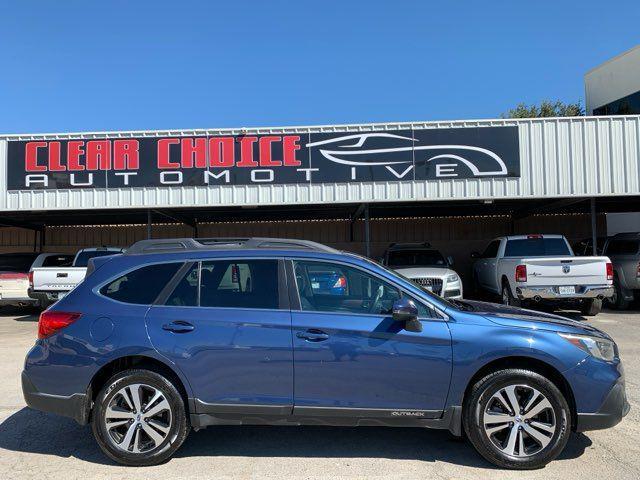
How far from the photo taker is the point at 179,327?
3.85 metres

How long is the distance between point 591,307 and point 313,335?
31.3 feet

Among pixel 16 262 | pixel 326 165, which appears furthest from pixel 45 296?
pixel 326 165

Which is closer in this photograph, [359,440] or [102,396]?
[102,396]

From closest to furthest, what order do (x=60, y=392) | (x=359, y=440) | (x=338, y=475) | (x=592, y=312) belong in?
(x=338, y=475) < (x=60, y=392) < (x=359, y=440) < (x=592, y=312)

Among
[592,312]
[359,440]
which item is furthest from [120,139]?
[592,312]

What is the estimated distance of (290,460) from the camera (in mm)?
3914

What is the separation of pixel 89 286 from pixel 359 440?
2.61 m

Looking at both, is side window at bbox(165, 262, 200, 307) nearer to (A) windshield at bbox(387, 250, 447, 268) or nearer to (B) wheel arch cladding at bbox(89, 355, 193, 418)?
(B) wheel arch cladding at bbox(89, 355, 193, 418)

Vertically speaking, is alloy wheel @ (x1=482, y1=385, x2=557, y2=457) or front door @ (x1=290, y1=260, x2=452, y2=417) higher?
front door @ (x1=290, y1=260, x2=452, y2=417)

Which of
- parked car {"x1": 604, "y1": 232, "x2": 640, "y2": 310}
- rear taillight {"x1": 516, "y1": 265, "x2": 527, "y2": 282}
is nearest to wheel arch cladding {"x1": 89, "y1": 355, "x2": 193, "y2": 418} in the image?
rear taillight {"x1": 516, "y1": 265, "x2": 527, "y2": 282}

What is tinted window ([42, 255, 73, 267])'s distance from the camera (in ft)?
43.9

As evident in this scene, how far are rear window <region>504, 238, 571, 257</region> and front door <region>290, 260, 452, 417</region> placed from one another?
8583 millimetres

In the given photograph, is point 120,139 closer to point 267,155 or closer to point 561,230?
point 267,155

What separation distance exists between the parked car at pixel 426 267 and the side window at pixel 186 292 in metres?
6.46
